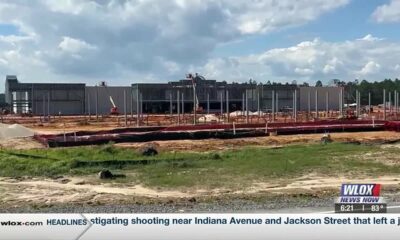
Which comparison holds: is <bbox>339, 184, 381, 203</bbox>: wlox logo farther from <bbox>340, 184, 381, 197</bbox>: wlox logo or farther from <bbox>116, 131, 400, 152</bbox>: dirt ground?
<bbox>116, 131, 400, 152</bbox>: dirt ground

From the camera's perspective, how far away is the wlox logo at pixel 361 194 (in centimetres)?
419

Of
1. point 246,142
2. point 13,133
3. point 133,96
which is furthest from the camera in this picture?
point 133,96

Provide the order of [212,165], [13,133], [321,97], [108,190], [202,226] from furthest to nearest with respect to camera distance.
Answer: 1. [321,97]
2. [13,133]
3. [212,165]
4. [108,190]
5. [202,226]

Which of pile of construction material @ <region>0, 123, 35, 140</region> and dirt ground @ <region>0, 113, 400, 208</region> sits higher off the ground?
pile of construction material @ <region>0, 123, 35, 140</region>

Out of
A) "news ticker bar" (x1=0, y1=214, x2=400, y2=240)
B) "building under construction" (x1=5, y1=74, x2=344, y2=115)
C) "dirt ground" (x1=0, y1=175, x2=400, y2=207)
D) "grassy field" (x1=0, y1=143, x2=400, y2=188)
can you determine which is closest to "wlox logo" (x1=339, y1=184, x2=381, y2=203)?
"news ticker bar" (x1=0, y1=214, x2=400, y2=240)

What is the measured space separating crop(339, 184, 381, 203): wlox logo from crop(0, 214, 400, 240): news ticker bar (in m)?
0.24

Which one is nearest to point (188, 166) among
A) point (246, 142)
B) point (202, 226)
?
point (246, 142)

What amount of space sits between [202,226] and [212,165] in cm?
1916

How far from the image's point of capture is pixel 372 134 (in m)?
43.7

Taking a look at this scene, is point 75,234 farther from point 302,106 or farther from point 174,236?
point 302,106

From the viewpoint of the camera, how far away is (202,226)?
3953 mm

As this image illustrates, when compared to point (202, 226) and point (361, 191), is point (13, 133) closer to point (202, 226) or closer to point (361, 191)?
point (202, 226)

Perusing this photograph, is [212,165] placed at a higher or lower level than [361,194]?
lower

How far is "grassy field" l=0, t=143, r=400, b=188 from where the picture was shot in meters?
19.3
